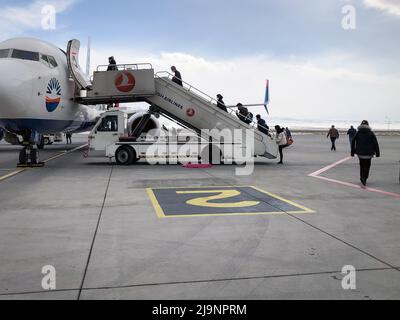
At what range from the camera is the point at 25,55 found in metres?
16.2

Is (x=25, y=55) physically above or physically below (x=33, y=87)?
above

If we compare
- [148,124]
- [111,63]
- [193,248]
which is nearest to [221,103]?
[148,124]

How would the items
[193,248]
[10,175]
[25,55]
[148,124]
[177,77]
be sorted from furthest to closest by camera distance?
[148,124]
[177,77]
[25,55]
[10,175]
[193,248]

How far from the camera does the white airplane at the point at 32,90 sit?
48.2 feet

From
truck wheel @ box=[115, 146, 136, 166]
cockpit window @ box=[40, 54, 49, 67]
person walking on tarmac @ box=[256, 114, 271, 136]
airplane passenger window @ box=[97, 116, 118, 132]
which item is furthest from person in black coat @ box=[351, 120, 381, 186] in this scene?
cockpit window @ box=[40, 54, 49, 67]

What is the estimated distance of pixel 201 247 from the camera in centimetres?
573

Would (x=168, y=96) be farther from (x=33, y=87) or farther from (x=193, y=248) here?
(x=193, y=248)

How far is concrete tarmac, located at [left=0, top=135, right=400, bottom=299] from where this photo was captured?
4.25 meters

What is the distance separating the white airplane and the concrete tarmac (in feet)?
17.7

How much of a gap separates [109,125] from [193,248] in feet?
44.2

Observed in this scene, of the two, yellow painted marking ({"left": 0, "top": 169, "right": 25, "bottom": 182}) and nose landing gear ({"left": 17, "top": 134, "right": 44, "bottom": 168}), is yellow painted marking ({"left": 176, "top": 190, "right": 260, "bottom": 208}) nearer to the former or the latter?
yellow painted marking ({"left": 0, "top": 169, "right": 25, "bottom": 182})

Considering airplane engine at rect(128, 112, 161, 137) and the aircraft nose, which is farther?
airplane engine at rect(128, 112, 161, 137)

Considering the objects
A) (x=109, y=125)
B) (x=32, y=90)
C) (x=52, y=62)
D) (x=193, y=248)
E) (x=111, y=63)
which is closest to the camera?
(x=193, y=248)

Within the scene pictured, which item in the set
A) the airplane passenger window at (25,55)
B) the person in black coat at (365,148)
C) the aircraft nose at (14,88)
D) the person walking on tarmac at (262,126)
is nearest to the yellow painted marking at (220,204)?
the person in black coat at (365,148)
